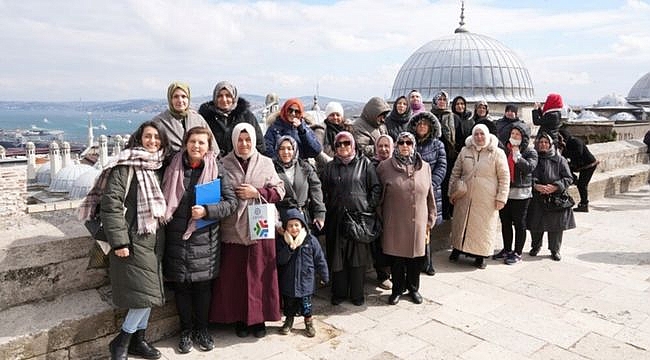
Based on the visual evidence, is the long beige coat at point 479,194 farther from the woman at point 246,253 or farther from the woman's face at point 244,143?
the woman's face at point 244,143

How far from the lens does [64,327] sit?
10.7 ft

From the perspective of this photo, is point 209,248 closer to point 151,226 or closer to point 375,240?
point 151,226

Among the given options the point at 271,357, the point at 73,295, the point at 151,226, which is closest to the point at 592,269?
the point at 271,357

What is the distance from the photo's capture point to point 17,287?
3.31m

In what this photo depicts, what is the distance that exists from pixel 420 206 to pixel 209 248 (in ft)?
6.64

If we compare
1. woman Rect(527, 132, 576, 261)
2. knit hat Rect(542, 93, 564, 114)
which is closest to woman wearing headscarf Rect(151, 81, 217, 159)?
woman Rect(527, 132, 576, 261)

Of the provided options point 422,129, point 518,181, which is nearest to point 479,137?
point 422,129

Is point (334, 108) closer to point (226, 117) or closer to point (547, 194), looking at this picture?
point (226, 117)

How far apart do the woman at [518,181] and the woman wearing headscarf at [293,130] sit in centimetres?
261

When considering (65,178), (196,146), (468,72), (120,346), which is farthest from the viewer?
(65,178)

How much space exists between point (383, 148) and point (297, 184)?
45.9 inches

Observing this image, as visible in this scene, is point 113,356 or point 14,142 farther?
point 14,142

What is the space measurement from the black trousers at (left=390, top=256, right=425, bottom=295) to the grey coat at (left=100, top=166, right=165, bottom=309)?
2.27 m

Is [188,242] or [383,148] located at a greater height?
[383,148]
